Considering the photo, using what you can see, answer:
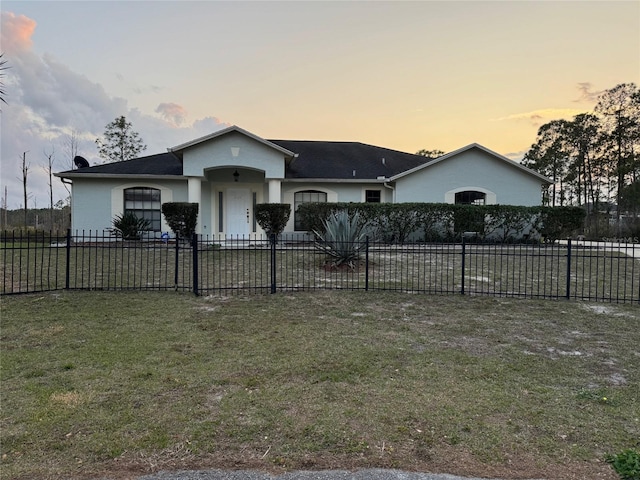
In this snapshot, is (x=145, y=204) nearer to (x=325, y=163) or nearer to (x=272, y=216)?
(x=272, y=216)

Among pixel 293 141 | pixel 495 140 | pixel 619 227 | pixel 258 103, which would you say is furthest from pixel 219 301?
pixel 619 227

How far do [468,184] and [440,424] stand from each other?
17.1 meters

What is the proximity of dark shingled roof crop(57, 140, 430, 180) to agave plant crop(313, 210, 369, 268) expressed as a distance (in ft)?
28.0

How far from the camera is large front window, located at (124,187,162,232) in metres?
18.0

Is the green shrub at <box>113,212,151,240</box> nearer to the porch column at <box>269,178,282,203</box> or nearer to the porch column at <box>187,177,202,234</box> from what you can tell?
the porch column at <box>187,177,202,234</box>

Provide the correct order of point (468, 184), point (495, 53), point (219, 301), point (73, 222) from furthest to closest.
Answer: point (468, 184) → point (73, 222) → point (495, 53) → point (219, 301)

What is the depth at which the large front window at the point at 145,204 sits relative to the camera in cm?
1798

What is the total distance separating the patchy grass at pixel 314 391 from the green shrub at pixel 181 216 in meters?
9.52

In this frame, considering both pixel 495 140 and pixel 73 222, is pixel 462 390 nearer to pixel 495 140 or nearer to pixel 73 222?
pixel 73 222

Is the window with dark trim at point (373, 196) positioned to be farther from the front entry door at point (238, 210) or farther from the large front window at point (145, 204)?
the large front window at point (145, 204)

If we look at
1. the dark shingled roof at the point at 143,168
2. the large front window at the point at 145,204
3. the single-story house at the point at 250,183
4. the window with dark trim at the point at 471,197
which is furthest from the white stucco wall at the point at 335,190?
the large front window at the point at 145,204

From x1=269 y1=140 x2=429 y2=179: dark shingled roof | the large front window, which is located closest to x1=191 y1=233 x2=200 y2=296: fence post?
the large front window

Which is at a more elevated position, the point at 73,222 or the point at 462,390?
the point at 73,222

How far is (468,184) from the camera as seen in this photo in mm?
18719
